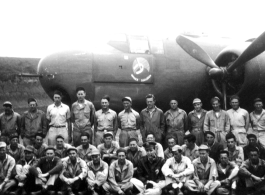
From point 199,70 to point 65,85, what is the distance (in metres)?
4.16

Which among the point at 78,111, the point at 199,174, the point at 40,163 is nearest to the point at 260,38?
the point at 199,174

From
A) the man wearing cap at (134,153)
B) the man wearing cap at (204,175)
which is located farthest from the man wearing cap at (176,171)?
the man wearing cap at (134,153)

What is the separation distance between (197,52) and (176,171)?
4283 mm

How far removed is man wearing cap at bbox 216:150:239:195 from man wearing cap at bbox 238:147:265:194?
0.17 m

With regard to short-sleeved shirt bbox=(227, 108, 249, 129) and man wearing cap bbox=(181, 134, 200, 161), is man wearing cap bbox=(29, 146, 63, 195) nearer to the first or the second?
man wearing cap bbox=(181, 134, 200, 161)

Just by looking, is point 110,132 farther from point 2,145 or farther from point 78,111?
point 2,145

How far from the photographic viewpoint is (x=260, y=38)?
991 centimetres

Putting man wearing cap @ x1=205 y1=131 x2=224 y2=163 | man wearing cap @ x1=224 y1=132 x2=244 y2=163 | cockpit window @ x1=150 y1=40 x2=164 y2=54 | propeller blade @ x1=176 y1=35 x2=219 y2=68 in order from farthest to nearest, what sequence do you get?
cockpit window @ x1=150 y1=40 x2=164 y2=54 → propeller blade @ x1=176 y1=35 x2=219 y2=68 → man wearing cap @ x1=205 y1=131 x2=224 y2=163 → man wearing cap @ x1=224 y1=132 x2=244 y2=163

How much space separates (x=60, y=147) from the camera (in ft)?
27.8

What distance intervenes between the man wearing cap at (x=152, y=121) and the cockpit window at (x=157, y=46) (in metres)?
2.10

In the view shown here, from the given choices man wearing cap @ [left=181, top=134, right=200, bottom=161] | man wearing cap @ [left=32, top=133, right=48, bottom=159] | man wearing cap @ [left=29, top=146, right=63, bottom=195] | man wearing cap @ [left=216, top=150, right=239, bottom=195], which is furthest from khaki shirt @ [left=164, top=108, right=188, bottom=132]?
man wearing cap @ [left=32, top=133, right=48, bottom=159]

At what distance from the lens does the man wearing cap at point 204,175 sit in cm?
743

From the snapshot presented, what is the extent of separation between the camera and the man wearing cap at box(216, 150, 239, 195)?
7438mm

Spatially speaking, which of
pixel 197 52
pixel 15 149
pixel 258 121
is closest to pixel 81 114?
pixel 15 149
